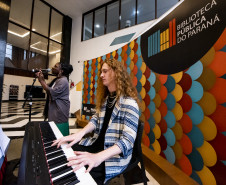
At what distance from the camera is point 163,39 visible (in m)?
1.42

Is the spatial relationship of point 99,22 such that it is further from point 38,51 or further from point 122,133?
point 122,133

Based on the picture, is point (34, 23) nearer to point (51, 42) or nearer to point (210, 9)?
point (51, 42)

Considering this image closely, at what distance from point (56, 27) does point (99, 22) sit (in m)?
2.25

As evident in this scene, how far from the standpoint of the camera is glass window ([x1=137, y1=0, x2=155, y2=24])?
455 cm

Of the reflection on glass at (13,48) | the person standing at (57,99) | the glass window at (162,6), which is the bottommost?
the person standing at (57,99)

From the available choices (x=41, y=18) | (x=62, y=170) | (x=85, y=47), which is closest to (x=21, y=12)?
(x=41, y=18)

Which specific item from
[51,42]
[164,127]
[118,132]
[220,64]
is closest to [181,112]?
[164,127]

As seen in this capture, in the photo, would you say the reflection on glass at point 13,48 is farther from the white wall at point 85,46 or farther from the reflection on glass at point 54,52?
the white wall at point 85,46

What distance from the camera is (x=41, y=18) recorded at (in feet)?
19.4

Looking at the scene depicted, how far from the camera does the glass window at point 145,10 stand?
455cm

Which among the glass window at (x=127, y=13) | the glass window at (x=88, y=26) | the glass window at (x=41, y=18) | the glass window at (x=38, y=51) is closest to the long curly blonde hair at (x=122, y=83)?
the glass window at (x=127, y=13)

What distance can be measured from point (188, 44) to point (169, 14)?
0.46m

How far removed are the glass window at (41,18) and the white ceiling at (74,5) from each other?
1.20 feet

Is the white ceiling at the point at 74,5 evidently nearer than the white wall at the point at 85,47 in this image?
No
